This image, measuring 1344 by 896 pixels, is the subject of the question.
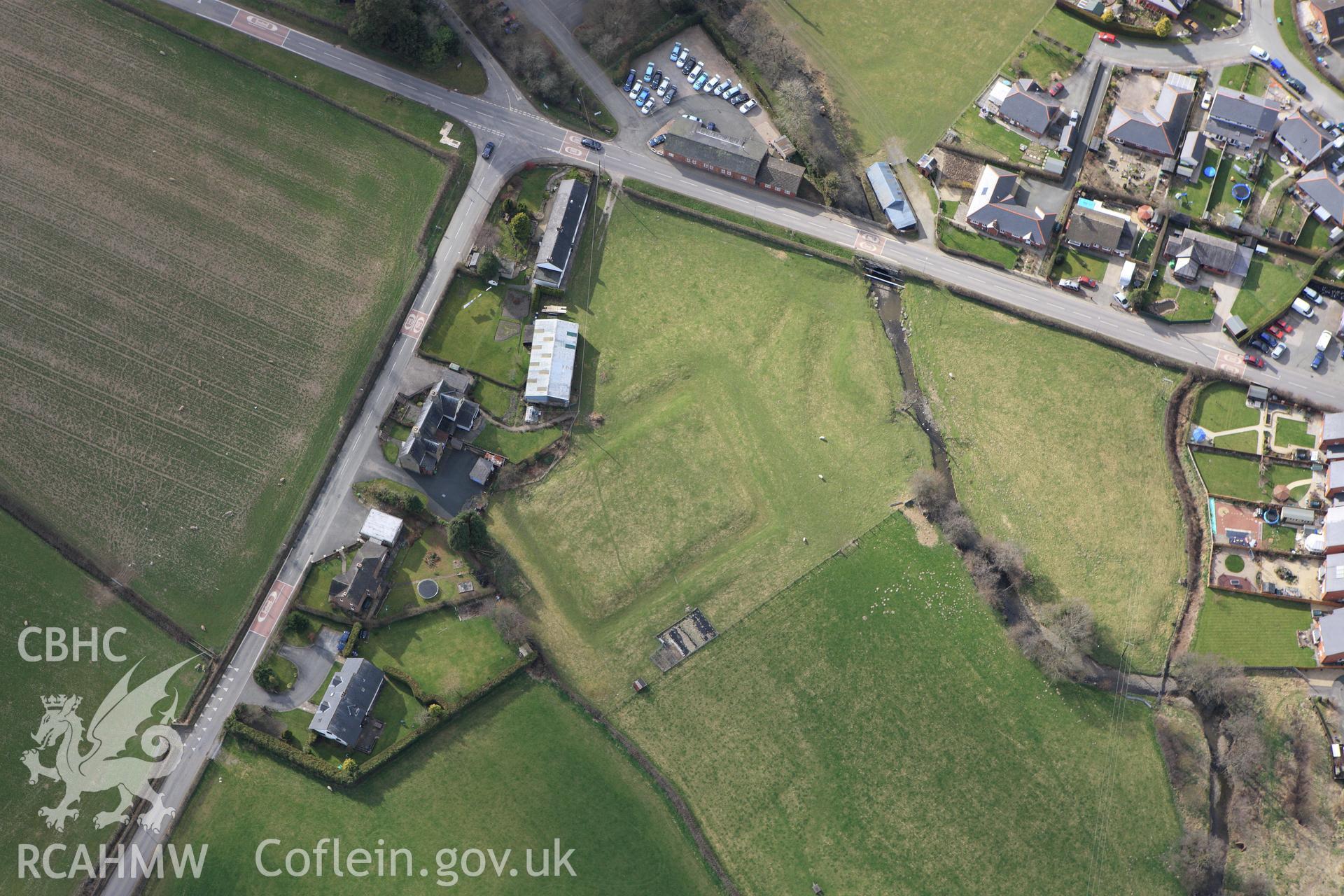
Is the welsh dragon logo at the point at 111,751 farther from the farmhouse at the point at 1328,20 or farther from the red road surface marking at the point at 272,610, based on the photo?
the farmhouse at the point at 1328,20

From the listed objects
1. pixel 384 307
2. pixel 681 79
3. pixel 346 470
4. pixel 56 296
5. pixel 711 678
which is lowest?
pixel 711 678

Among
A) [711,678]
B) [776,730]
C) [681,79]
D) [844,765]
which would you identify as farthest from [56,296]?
[844,765]

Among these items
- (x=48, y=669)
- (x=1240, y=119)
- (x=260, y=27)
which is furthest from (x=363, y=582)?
(x=1240, y=119)

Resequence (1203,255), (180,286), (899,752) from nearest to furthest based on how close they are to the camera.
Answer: (899,752)
(180,286)
(1203,255)

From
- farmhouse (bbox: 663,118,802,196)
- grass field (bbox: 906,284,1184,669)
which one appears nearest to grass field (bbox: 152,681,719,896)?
grass field (bbox: 906,284,1184,669)

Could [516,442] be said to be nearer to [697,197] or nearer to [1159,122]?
[697,197]

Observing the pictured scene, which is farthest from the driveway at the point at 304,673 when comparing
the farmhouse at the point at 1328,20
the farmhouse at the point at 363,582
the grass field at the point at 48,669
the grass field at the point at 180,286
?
the farmhouse at the point at 1328,20

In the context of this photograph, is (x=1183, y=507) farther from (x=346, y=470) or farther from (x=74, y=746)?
(x=74, y=746)
